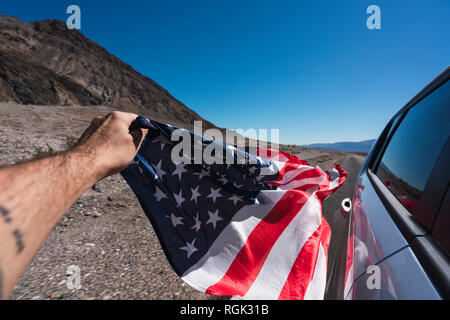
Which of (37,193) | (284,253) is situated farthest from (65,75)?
(284,253)

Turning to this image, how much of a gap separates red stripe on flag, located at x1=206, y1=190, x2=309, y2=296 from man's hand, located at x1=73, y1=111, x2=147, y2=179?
3.35ft

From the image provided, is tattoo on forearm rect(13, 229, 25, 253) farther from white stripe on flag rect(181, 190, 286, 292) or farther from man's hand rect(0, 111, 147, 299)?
white stripe on flag rect(181, 190, 286, 292)

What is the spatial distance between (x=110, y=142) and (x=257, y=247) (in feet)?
4.05

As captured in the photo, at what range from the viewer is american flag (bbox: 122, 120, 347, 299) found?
1328mm

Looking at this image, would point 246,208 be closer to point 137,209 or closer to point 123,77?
point 137,209

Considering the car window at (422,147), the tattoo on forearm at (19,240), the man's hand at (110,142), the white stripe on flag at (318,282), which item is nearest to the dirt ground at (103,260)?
the white stripe on flag at (318,282)

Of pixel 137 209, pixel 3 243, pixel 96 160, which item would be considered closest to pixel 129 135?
pixel 96 160

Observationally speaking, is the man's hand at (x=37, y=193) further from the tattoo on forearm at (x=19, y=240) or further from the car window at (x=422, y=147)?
the car window at (x=422, y=147)

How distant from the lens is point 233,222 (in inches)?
62.4

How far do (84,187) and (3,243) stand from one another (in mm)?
319

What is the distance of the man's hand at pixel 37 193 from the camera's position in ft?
1.81

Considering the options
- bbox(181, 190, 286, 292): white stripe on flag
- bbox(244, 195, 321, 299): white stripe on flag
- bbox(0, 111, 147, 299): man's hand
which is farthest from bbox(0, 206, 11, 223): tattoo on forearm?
bbox(244, 195, 321, 299): white stripe on flag
